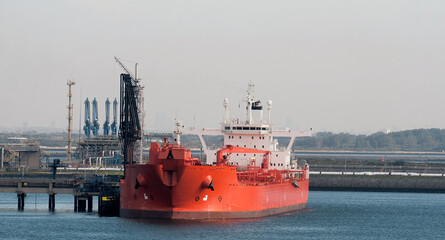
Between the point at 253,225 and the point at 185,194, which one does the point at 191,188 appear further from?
the point at 253,225

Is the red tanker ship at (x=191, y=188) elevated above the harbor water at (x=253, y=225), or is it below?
above

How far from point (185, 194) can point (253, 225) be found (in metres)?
5.07

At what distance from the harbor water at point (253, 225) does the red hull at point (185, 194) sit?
28.4 inches

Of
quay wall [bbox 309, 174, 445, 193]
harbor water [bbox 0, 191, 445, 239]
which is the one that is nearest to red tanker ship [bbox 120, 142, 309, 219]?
harbor water [bbox 0, 191, 445, 239]

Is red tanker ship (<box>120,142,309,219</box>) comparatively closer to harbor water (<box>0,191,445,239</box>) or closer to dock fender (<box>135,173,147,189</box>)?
dock fender (<box>135,173,147,189</box>)

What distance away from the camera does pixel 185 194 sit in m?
60.6

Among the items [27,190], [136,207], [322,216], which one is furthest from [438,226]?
[27,190]

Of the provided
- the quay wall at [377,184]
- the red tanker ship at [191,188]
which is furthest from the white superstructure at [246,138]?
the quay wall at [377,184]

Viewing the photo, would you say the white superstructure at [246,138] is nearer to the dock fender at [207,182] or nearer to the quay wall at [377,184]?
the dock fender at [207,182]

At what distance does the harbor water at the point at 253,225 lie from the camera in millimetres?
57562

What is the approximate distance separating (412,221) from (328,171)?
60.4 meters

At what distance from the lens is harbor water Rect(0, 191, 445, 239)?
57.6 meters

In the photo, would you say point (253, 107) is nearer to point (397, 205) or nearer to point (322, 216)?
point (322, 216)

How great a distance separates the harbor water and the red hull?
722 mm
